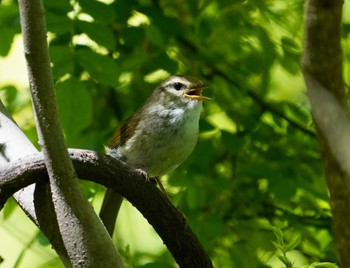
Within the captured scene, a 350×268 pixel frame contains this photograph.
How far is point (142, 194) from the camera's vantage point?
2738mm

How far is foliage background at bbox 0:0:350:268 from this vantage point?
149 inches

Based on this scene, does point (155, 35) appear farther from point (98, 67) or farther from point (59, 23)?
point (59, 23)

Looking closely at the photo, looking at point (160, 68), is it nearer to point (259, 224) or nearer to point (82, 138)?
point (82, 138)

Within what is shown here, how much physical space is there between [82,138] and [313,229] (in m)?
1.30

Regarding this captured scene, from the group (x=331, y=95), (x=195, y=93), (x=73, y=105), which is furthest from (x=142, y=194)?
(x=195, y=93)

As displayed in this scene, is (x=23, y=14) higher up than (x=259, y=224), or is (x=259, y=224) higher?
(x=23, y=14)

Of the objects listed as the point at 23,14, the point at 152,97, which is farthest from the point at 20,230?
the point at 23,14

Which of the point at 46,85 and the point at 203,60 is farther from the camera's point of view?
the point at 203,60

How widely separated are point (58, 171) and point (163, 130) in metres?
1.79

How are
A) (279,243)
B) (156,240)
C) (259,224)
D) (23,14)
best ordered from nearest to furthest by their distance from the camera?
(23,14) < (279,243) < (259,224) < (156,240)

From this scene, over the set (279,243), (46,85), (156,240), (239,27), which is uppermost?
(46,85)

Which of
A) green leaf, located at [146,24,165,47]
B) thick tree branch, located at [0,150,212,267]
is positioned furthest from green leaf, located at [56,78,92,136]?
thick tree branch, located at [0,150,212,267]

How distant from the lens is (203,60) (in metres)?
4.65

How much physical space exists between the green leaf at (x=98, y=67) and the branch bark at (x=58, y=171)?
1237 mm
